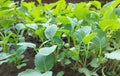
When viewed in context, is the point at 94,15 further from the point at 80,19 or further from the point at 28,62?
the point at 28,62

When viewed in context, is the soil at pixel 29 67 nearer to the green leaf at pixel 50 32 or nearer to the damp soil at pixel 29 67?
the damp soil at pixel 29 67

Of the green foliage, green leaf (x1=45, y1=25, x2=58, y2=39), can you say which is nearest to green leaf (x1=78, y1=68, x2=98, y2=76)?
the green foliage

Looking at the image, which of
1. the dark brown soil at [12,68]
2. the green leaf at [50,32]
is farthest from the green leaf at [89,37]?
the dark brown soil at [12,68]

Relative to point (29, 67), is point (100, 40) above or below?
above

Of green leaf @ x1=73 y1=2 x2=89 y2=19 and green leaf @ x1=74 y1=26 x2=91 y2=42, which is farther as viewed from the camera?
green leaf @ x1=73 y1=2 x2=89 y2=19

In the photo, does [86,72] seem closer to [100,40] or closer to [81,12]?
[100,40]

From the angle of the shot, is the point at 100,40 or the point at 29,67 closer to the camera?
the point at 100,40

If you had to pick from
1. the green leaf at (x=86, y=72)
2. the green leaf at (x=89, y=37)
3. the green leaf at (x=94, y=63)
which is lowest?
the green leaf at (x=86, y=72)

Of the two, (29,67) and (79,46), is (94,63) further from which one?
(29,67)

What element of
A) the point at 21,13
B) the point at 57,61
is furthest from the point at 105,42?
the point at 21,13

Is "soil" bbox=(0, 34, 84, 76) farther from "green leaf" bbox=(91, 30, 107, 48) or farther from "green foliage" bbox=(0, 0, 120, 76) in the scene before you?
"green leaf" bbox=(91, 30, 107, 48)

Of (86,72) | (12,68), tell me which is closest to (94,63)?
(86,72)

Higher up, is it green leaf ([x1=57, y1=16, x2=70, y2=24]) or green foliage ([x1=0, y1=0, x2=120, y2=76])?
green leaf ([x1=57, y1=16, x2=70, y2=24])

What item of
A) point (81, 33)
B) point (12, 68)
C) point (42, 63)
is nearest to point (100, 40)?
point (81, 33)
